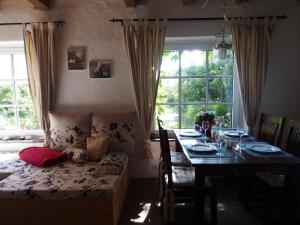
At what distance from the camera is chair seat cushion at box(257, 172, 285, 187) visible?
7.19 ft

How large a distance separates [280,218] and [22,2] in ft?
12.6

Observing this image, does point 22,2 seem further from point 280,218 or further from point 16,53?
point 280,218

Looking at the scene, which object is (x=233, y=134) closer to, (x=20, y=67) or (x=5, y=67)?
(x=20, y=67)

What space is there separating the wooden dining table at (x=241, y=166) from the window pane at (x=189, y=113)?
1361mm

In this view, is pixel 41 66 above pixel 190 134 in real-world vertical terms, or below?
above

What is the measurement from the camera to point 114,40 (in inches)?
127

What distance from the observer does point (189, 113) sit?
11.3 feet

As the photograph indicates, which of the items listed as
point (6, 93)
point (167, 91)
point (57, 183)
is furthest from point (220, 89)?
point (6, 93)

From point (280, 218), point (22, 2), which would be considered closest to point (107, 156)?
point (280, 218)

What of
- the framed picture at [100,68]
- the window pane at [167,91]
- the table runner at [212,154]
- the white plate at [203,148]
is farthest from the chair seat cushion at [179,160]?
the framed picture at [100,68]

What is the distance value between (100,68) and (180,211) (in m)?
1.96

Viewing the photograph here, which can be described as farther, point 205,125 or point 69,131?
point 69,131

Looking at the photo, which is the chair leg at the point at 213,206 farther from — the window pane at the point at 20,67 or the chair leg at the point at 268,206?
the window pane at the point at 20,67

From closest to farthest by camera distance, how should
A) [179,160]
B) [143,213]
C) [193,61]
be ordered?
1. [143,213]
2. [179,160]
3. [193,61]
